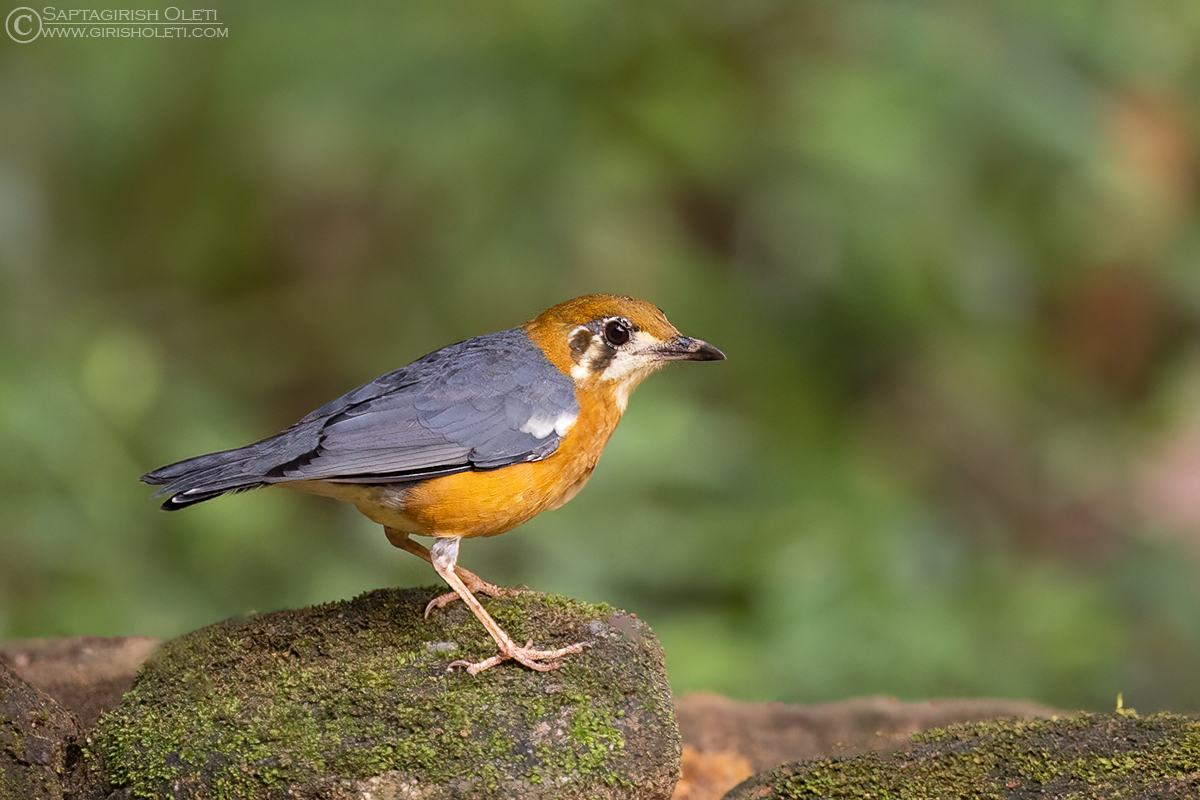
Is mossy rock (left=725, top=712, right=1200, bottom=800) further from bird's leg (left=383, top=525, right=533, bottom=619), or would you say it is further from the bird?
bird's leg (left=383, top=525, right=533, bottom=619)

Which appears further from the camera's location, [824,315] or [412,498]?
[824,315]

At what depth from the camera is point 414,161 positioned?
7328 millimetres

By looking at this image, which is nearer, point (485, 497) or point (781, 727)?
point (485, 497)

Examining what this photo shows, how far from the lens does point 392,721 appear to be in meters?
3.96

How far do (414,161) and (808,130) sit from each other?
2.41m

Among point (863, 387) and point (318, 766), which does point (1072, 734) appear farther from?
point (863, 387)

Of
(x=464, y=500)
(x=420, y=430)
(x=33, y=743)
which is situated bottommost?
(x=33, y=743)

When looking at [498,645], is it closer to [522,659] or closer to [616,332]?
[522,659]

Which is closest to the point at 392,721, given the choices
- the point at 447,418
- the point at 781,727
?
the point at 447,418

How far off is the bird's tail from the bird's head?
1.31 meters

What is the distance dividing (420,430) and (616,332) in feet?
3.00

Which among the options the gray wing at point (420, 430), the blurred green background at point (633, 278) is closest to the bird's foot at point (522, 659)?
the gray wing at point (420, 430)

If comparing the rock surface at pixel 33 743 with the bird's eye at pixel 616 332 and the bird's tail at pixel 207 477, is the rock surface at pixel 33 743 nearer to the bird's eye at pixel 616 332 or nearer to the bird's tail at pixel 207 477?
the bird's tail at pixel 207 477

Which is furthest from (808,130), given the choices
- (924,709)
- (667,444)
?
(924,709)
